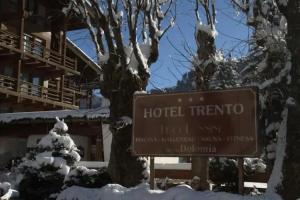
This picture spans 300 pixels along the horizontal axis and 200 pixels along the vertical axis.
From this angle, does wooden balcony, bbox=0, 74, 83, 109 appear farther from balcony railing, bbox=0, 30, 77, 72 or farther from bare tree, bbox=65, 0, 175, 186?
bare tree, bbox=65, 0, 175, 186

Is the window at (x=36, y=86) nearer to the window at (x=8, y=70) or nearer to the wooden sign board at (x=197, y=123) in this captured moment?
the window at (x=8, y=70)

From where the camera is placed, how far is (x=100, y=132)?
2466 cm

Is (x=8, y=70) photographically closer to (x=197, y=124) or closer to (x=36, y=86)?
(x=36, y=86)

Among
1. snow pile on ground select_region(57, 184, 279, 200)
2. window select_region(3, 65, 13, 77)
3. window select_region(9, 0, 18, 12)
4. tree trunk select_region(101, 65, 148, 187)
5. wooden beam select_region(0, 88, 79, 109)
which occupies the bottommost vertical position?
snow pile on ground select_region(57, 184, 279, 200)

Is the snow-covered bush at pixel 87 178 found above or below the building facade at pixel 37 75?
below

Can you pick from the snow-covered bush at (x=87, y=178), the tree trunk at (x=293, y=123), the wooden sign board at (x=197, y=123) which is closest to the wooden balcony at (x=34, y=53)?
the snow-covered bush at (x=87, y=178)

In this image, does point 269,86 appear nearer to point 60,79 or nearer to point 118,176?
point 118,176

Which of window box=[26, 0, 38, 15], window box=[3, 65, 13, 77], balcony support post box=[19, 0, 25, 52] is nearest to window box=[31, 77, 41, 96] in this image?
window box=[3, 65, 13, 77]

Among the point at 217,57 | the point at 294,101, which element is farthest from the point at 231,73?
the point at 294,101

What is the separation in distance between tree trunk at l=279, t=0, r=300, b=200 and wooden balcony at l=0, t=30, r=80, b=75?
895 inches

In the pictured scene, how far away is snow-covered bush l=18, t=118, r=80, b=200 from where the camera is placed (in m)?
12.7

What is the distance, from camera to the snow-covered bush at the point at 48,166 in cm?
1269

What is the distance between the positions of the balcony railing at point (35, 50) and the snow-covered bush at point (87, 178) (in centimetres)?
1942

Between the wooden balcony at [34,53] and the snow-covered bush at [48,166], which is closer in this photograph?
the snow-covered bush at [48,166]
